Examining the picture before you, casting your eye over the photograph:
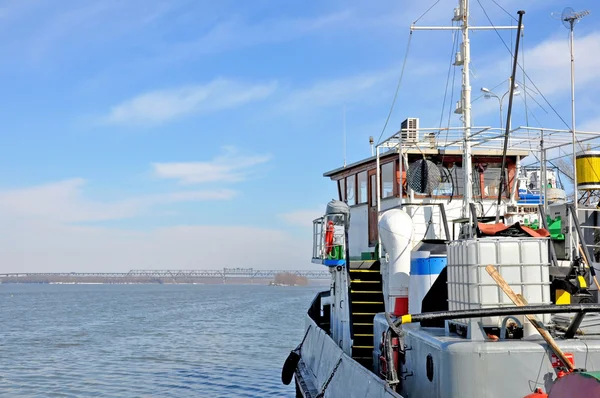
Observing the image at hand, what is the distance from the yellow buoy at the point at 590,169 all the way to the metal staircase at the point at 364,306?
457 cm

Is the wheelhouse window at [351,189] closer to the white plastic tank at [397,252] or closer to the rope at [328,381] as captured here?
the rope at [328,381]

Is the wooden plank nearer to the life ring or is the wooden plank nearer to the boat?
the boat

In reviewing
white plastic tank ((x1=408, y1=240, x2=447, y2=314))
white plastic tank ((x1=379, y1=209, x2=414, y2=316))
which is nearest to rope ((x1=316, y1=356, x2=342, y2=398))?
white plastic tank ((x1=379, y1=209, x2=414, y2=316))

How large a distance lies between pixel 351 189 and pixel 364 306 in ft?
20.4

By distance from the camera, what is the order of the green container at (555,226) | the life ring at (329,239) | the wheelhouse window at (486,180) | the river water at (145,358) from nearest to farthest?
the green container at (555,226)
the life ring at (329,239)
the wheelhouse window at (486,180)
the river water at (145,358)

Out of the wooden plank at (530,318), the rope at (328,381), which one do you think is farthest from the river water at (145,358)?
the wooden plank at (530,318)

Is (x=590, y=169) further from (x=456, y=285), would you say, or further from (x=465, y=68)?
(x=456, y=285)

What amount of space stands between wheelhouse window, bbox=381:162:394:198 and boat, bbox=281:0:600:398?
1.8 inches

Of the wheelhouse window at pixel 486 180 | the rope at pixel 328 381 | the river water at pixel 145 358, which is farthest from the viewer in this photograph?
the river water at pixel 145 358

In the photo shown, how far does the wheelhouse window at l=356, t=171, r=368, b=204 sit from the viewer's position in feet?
59.9

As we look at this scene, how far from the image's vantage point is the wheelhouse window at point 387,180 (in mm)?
16547

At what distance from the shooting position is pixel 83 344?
33.6 m

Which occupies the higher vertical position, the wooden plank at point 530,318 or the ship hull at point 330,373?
the wooden plank at point 530,318

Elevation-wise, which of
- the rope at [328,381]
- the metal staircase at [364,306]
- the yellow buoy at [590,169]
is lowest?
the rope at [328,381]
